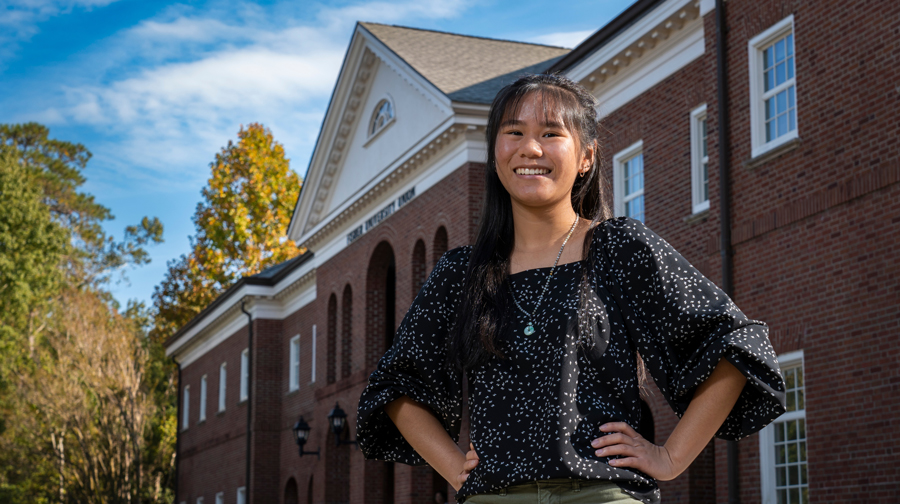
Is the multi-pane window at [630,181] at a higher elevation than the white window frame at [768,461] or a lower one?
higher

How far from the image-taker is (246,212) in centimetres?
3975

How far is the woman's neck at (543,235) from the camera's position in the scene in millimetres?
2535

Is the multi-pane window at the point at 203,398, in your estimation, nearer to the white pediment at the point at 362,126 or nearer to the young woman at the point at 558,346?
the white pediment at the point at 362,126

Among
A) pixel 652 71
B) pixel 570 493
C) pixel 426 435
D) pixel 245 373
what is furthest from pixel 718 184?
pixel 245 373

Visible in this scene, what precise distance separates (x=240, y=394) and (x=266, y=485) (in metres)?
3.59

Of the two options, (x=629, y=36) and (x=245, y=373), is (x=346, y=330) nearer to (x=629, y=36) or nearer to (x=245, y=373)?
(x=245, y=373)

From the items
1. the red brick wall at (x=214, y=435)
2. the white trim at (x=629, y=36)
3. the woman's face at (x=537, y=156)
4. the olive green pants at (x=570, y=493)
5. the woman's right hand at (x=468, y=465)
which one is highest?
the white trim at (x=629, y=36)

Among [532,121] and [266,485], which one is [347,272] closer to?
[266,485]

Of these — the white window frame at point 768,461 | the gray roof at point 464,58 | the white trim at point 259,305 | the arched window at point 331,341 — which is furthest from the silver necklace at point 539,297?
the white trim at point 259,305

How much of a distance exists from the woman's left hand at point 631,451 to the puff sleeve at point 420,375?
48 centimetres

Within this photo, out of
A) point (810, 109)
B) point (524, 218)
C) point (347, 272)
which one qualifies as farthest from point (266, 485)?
point (524, 218)

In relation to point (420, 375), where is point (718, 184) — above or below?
above

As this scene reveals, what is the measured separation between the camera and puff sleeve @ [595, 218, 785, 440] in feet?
7.22

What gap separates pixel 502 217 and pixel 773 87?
11.5 m
